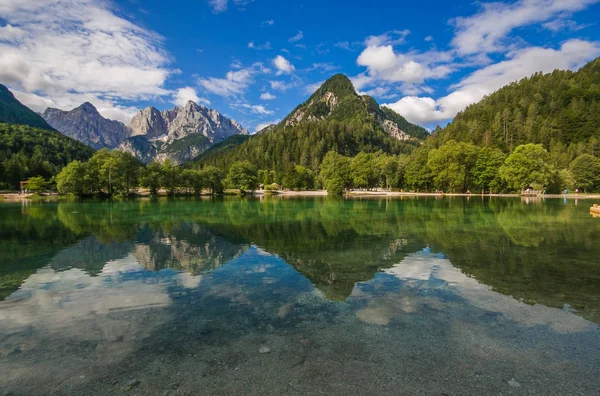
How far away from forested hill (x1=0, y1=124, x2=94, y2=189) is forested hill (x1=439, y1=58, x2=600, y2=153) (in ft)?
615

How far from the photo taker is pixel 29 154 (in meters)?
164

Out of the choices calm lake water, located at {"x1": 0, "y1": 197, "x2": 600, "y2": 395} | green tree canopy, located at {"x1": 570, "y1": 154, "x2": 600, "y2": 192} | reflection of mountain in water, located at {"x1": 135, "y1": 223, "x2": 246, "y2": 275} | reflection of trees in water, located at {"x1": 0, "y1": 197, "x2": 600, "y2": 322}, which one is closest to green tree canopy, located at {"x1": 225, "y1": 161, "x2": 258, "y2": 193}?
reflection of trees in water, located at {"x1": 0, "y1": 197, "x2": 600, "y2": 322}

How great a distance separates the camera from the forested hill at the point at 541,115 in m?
143

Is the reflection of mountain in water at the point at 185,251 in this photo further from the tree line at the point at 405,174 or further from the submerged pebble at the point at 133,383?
the tree line at the point at 405,174

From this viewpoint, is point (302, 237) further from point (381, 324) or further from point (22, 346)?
point (22, 346)

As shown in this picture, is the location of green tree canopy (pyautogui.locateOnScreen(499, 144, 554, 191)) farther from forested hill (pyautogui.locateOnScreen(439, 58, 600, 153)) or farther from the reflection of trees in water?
the reflection of trees in water

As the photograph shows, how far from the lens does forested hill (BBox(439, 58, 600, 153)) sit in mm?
142750

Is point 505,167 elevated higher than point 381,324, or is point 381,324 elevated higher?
point 505,167

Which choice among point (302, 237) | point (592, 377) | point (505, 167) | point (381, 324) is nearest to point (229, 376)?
point (381, 324)

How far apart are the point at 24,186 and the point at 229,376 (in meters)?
158

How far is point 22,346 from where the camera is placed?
7852mm

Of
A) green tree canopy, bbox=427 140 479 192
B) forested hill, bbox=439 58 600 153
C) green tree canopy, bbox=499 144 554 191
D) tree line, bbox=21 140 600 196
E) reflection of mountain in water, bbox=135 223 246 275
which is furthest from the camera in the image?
forested hill, bbox=439 58 600 153

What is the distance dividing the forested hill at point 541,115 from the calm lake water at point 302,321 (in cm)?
14813

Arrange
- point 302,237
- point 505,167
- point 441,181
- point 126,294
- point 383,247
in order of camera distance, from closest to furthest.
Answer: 1. point 126,294
2. point 383,247
3. point 302,237
4. point 505,167
5. point 441,181
